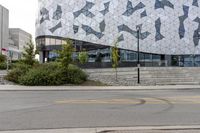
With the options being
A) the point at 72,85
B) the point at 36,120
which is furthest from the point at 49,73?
the point at 36,120

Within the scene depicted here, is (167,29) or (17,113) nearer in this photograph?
(17,113)

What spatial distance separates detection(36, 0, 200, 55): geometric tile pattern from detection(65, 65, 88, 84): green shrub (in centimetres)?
3700

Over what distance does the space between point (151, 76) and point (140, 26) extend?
33.4m

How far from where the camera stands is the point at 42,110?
49.7 feet

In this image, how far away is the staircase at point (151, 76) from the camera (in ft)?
128

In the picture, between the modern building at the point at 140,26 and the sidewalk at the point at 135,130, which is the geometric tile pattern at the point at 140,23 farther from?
the sidewalk at the point at 135,130

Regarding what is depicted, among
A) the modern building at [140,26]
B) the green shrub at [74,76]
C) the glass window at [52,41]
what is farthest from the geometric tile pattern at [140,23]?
the green shrub at [74,76]

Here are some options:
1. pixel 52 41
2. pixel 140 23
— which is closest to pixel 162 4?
pixel 140 23

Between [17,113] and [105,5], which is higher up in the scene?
[105,5]

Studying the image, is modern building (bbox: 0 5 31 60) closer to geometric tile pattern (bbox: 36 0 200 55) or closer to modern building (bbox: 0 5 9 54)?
modern building (bbox: 0 5 9 54)

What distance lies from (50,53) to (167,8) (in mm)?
26157

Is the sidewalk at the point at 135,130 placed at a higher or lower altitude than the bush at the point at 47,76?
lower

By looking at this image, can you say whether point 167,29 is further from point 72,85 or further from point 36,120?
point 36,120

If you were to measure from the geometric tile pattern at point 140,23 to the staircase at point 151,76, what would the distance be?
29251 mm
